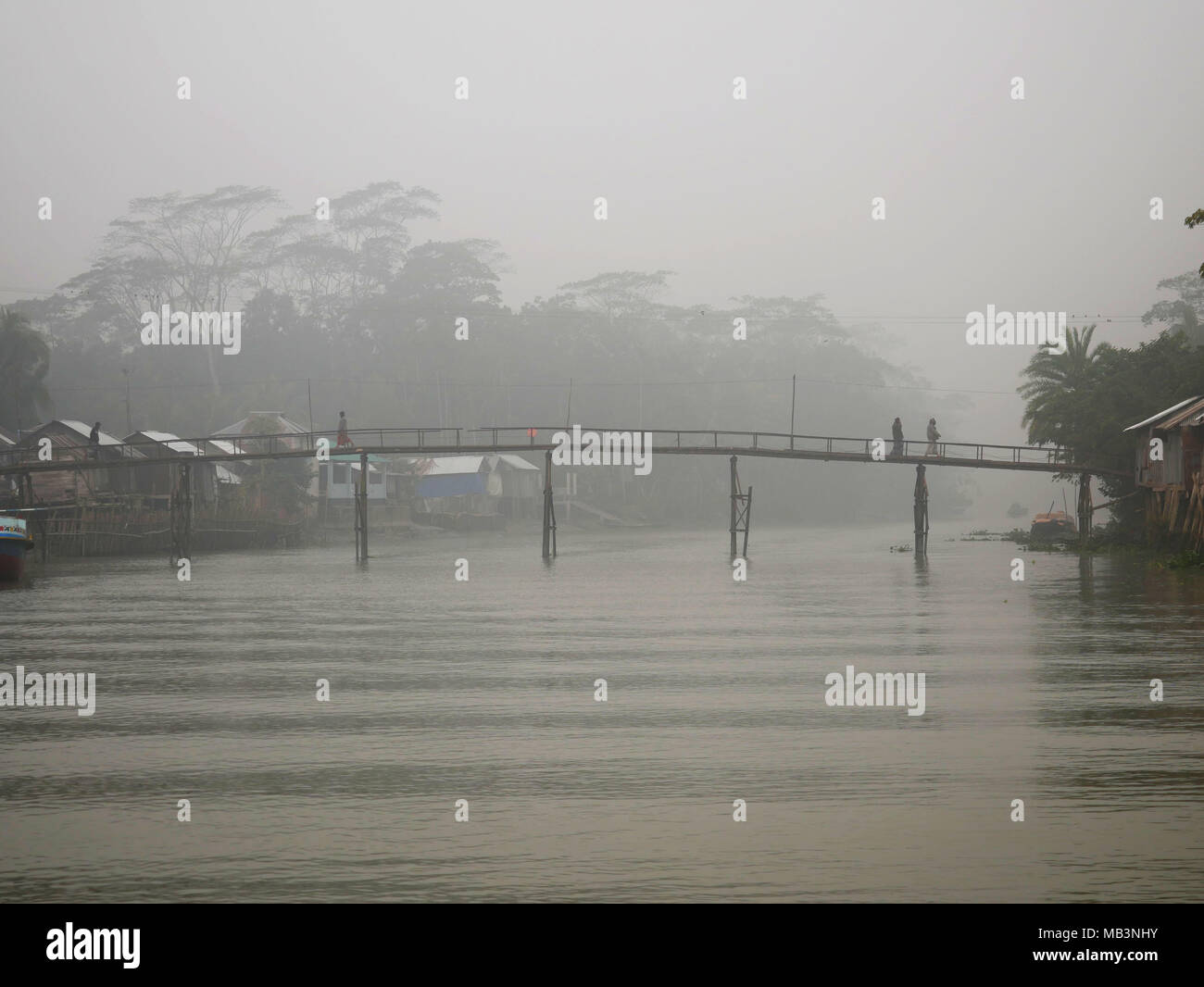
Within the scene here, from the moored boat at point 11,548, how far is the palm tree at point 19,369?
128ft

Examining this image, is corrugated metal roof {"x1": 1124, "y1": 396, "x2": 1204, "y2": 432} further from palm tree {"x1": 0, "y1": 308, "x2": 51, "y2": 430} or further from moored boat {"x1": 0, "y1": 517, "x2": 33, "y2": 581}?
palm tree {"x1": 0, "y1": 308, "x2": 51, "y2": 430}

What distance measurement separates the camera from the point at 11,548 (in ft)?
158

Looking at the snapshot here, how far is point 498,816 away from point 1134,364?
5855 centimetres

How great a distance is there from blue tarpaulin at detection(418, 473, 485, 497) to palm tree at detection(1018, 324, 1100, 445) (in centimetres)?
4193

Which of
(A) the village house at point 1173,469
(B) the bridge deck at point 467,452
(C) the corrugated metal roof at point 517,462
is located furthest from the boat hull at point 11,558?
(C) the corrugated metal roof at point 517,462

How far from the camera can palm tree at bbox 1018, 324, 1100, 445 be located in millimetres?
67250

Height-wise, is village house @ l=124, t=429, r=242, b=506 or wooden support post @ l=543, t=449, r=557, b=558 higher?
village house @ l=124, t=429, r=242, b=506

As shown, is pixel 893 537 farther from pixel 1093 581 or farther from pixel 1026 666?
pixel 1026 666

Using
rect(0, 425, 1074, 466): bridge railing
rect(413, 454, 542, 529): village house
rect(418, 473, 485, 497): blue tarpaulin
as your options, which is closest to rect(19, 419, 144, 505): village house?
rect(0, 425, 1074, 466): bridge railing

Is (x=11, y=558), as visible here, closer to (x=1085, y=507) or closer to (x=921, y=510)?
(x=921, y=510)

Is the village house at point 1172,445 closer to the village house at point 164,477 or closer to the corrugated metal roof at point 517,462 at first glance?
the village house at point 164,477

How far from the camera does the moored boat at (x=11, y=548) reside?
47.8 m

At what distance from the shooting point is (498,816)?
12.3 meters


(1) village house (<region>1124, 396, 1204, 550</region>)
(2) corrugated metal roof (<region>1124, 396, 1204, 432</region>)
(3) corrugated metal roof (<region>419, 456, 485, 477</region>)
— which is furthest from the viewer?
(3) corrugated metal roof (<region>419, 456, 485, 477</region>)
